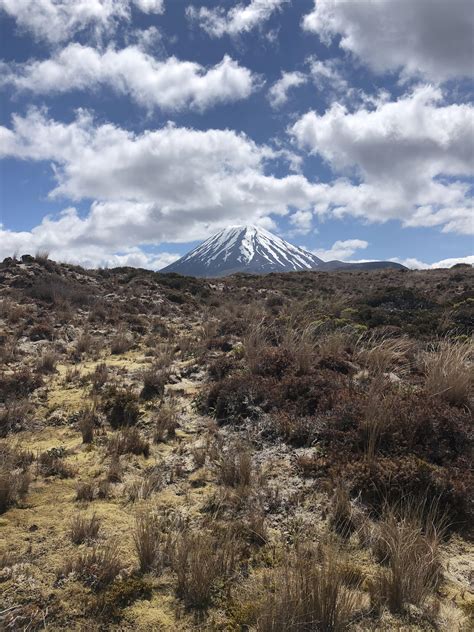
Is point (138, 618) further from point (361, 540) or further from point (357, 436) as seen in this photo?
point (357, 436)

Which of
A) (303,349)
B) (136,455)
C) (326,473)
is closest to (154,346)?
(303,349)

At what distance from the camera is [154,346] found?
12.4m

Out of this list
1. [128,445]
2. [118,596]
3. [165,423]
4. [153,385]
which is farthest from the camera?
[153,385]

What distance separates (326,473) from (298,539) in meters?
1.29

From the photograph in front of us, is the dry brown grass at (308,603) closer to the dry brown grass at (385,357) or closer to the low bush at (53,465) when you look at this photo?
the low bush at (53,465)

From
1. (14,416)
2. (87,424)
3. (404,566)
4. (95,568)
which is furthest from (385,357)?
(14,416)

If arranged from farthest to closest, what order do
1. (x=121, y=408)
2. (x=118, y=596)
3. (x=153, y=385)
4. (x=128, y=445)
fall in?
(x=153, y=385), (x=121, y=408), (x=128, y=445), (x=118, y=596)

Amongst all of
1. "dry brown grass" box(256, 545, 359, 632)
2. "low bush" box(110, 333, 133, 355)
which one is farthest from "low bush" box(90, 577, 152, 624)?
"low bush" box(110, 333, 133, 355)

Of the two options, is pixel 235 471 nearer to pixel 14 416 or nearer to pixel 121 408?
pixel 121 408

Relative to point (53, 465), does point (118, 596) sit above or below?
below

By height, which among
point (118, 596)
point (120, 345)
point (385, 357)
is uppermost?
point (120, 345)

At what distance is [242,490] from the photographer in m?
4.52

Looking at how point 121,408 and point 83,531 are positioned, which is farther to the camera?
point 121,408

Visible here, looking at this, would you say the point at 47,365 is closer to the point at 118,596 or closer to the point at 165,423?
the point at 165,423
